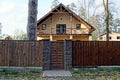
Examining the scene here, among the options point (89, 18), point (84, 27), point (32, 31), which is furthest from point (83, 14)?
point (32, 31)

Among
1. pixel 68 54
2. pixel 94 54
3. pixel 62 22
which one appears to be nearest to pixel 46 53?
pixel 68 54

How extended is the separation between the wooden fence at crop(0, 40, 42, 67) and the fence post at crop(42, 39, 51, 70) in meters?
0.28

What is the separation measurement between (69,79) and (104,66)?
525cm

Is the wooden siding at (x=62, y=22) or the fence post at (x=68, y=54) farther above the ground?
the wooden siding at (x=62, y=22)

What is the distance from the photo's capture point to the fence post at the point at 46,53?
56.5 feet

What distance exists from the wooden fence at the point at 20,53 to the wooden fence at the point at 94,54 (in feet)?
7.60

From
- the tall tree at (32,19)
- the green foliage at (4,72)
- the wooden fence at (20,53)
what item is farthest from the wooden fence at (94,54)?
the green foliage at (4,72)

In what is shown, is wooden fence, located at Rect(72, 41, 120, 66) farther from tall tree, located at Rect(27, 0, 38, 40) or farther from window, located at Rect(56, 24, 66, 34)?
window, located at Rect(56, 24, 66, 34)

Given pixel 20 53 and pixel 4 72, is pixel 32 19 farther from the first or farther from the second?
pixel 4 72

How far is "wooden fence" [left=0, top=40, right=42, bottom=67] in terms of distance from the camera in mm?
17391

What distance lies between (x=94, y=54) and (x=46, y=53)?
307cm

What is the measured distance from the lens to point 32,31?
63.8 feet

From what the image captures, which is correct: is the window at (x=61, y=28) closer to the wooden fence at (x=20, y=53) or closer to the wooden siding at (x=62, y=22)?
the wooden siding at (x=62, y=22)

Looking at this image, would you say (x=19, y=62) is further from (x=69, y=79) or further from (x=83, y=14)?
(x=83, y=14)
